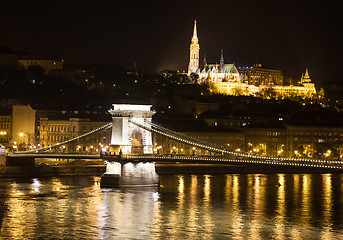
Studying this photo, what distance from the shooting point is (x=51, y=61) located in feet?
301

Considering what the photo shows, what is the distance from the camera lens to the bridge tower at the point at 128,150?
3941 cm

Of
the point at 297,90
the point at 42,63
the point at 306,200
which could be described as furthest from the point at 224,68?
the point at 306,200

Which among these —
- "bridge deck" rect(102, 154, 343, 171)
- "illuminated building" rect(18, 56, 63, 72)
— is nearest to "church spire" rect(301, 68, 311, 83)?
"illuminated building" rect(18, 56, 63, 72)

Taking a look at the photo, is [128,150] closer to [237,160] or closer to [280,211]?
[237,160]

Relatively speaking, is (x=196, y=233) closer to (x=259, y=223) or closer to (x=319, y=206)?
(x=259, y=223)

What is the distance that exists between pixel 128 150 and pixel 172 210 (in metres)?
8.91

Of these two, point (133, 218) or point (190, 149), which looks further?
point (190, 149)

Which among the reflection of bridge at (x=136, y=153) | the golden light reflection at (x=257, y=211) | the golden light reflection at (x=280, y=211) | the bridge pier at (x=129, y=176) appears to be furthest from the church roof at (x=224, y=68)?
the bridge pier at (x=129, y=176)

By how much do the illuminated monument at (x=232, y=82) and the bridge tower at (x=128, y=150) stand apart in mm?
67475

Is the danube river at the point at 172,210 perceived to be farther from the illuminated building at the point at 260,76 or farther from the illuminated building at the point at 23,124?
the illuminated building at the point at 260,76

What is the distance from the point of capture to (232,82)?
112688 mm

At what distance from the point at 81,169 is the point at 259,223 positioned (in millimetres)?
19856

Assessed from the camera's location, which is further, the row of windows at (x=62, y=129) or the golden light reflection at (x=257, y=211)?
the row of windows at (x=62, y=129)

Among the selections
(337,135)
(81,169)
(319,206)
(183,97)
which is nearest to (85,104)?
(183,97)
